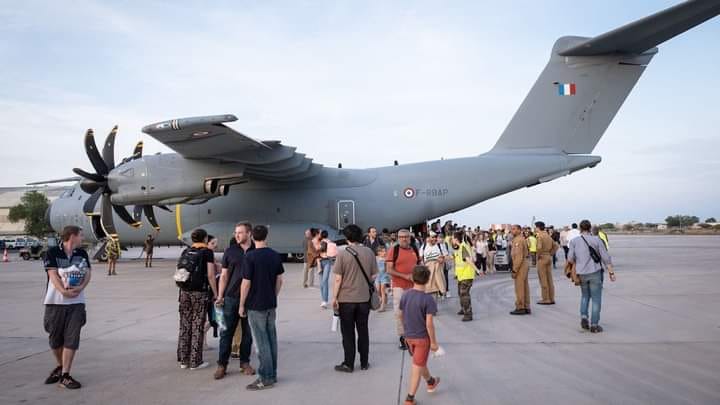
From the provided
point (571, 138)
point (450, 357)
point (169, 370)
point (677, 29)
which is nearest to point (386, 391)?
point (450, 357)

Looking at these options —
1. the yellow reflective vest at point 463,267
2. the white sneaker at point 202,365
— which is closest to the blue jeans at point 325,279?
the yellow reflective vest at point 463,267

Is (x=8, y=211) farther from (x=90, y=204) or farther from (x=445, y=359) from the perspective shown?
(x=445, y=359)

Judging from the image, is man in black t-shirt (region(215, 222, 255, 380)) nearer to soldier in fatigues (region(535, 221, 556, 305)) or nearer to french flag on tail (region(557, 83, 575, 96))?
soldier in fatigues (region(535, 221, 556, 305))

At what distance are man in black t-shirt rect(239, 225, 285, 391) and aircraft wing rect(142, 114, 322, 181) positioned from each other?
24.1 feet

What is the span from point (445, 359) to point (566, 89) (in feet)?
40.7

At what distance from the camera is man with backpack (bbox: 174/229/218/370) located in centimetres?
528

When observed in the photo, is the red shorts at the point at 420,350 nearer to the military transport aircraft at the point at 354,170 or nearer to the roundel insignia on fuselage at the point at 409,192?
the military transport aircraft at the point at 354,170

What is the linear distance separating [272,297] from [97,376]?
203 cm

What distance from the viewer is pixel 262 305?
186 inches

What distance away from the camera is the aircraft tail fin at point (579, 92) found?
14.8 metres

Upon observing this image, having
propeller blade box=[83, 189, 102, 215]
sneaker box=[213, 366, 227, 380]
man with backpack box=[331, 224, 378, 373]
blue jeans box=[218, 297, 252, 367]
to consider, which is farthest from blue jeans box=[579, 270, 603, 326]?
propeller blade box=[83, 189, 102, 215]

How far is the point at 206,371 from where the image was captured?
207 inches

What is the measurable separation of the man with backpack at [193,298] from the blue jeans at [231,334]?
A: 336mm

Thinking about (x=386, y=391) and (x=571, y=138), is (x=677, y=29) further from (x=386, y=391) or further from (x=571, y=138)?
(x=386, y=391)
